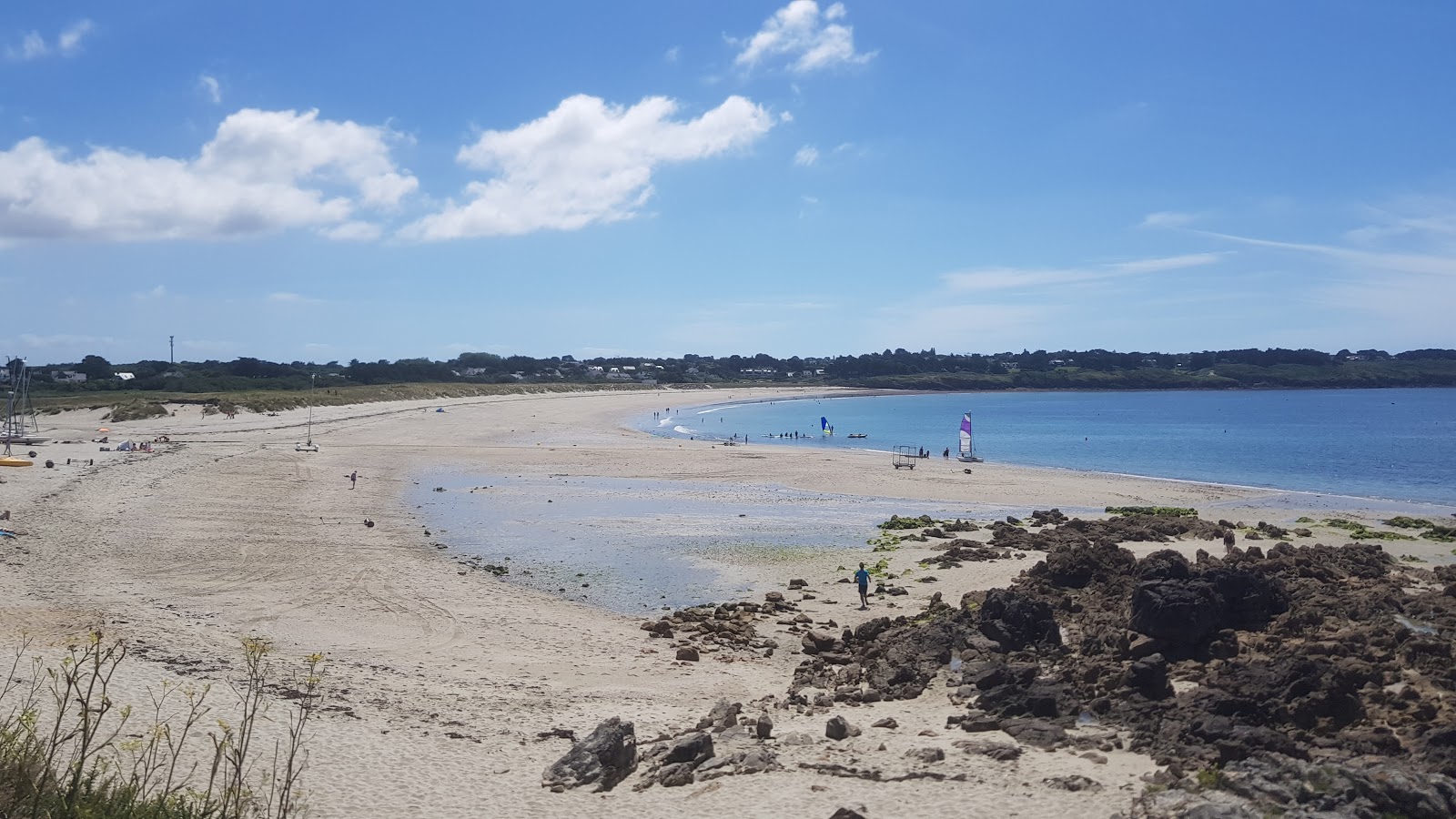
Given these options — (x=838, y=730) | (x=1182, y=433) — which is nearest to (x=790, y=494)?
(x=838, y=730)

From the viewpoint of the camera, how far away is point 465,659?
14.6 metres

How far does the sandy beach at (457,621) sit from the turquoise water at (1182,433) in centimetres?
917

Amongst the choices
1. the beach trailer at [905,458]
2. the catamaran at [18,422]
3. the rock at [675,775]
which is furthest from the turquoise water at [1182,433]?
the rock at [675,775]

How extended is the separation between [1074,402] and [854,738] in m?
148


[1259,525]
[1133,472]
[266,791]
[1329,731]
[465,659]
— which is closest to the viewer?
[266,791]

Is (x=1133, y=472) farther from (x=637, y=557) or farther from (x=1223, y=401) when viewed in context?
(x=1223, y=401)

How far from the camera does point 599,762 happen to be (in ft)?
32.2

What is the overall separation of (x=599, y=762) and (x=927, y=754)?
11.3 feet

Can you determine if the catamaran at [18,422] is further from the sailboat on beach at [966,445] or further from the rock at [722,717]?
the sailboat on beach at [966,445]

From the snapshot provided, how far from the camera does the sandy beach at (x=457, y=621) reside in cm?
942

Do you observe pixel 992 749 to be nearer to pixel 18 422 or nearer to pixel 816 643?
pixel 816 643

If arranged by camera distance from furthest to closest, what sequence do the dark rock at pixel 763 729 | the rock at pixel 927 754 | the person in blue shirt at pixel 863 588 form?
the person in blue shirt at pixel 863 588 → the dark rock at pixel 763 729 → the rock at pixel 927 754

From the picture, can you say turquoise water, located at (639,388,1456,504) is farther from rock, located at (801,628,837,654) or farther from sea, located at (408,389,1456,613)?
rock, located at (801,628,837,654)

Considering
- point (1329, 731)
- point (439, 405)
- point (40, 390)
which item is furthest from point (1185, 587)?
point (40, 390)
